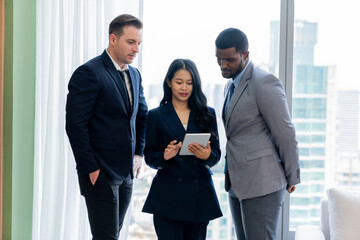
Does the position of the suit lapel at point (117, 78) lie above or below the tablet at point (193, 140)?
above

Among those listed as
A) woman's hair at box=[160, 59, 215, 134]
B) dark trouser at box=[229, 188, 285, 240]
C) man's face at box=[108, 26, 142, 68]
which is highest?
man's face at box=[108, 26, 142, 68]

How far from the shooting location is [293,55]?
291 centimetres

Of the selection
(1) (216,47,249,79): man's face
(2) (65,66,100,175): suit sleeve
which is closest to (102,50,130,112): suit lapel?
(2) (65,66,100,175): suit sleeve

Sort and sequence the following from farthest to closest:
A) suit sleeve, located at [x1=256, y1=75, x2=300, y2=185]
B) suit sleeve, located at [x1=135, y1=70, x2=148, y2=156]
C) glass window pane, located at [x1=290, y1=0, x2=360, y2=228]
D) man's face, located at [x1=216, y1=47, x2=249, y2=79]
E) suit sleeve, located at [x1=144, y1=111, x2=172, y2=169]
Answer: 1. glass window pane, located at [x1=290, y1=0, x2=360, y2=228]
2. suit sleeve, located at [x1=135, y1=70, x2=148, y2=156]
3. suit sleeve, located at [x1=144, y1=111, x2=172, y2=169]
4. man's face, located at [x1=216, y1=47, x2=249, y2=79]
5. suit sleeve, located at [x1=256, y1=75, x2=300, y2=185]

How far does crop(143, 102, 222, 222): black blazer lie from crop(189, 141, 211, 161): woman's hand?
4 cm

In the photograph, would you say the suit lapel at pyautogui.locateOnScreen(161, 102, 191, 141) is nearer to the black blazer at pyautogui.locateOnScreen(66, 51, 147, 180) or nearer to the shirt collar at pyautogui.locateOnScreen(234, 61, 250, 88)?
the black blazer at pyautogui.locateOnScreen(66, 51, 147, 180)

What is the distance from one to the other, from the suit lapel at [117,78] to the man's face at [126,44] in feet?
0.18

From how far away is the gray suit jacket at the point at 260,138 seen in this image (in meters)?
2.03

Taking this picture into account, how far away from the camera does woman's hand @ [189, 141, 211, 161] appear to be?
213cm

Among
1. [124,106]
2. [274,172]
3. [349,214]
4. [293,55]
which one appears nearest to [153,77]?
[124,106]

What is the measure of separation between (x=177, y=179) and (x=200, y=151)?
204mm

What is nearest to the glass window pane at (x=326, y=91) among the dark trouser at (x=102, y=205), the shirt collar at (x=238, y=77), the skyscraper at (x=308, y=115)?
the skyscraper at (x=308, y=115)

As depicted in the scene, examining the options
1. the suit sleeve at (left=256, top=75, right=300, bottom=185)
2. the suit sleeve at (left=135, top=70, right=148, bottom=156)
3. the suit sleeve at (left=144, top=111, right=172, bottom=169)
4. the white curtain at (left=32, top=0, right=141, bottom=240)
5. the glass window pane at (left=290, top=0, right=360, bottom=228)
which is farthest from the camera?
the glass window pane at (left=290, top=0, right=360, bottom=228)

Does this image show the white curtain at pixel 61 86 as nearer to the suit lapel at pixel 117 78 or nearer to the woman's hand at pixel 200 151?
the suit lapel at pixel 117 78
